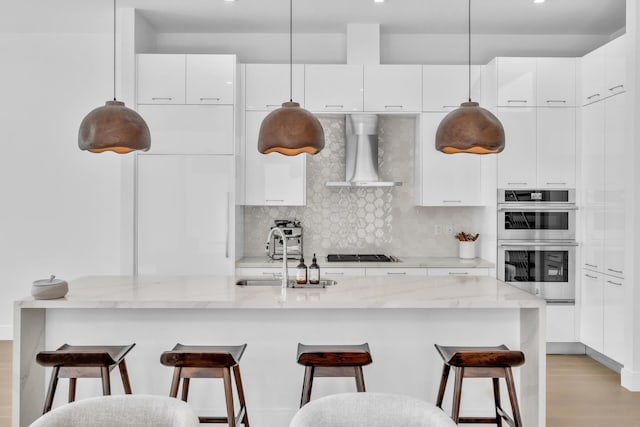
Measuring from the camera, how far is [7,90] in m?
5.23

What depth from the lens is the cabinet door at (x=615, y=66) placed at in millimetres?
3996

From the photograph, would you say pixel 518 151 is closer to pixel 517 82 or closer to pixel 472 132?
pixel 517 82

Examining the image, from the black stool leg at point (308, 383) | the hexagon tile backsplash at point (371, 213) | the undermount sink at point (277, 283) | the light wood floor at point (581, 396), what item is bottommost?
the light wood floor at point (581, 396)

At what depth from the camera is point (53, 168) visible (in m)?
5.25

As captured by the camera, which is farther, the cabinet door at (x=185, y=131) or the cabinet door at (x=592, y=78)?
the cabinet door at (x=185, y=131)

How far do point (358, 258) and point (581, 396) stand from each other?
2.19 meters

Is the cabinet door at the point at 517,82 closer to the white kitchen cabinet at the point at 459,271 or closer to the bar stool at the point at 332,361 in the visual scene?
the white kitchen cabinet at the point at 459,271

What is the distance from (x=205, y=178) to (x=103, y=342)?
1.92m

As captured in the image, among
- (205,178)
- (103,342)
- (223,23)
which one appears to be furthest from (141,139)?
(223,23)

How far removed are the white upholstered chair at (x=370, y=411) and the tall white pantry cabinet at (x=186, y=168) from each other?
3086 mm

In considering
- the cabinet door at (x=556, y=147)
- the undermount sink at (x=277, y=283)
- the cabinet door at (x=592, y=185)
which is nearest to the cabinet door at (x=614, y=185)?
the cabinet door at (x=592, y=185)

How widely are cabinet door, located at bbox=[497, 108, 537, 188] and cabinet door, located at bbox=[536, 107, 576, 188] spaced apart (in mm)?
66

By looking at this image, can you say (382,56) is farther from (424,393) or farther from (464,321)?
(424,393)

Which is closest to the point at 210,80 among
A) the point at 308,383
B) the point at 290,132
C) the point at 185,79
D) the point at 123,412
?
the point at 185,79
